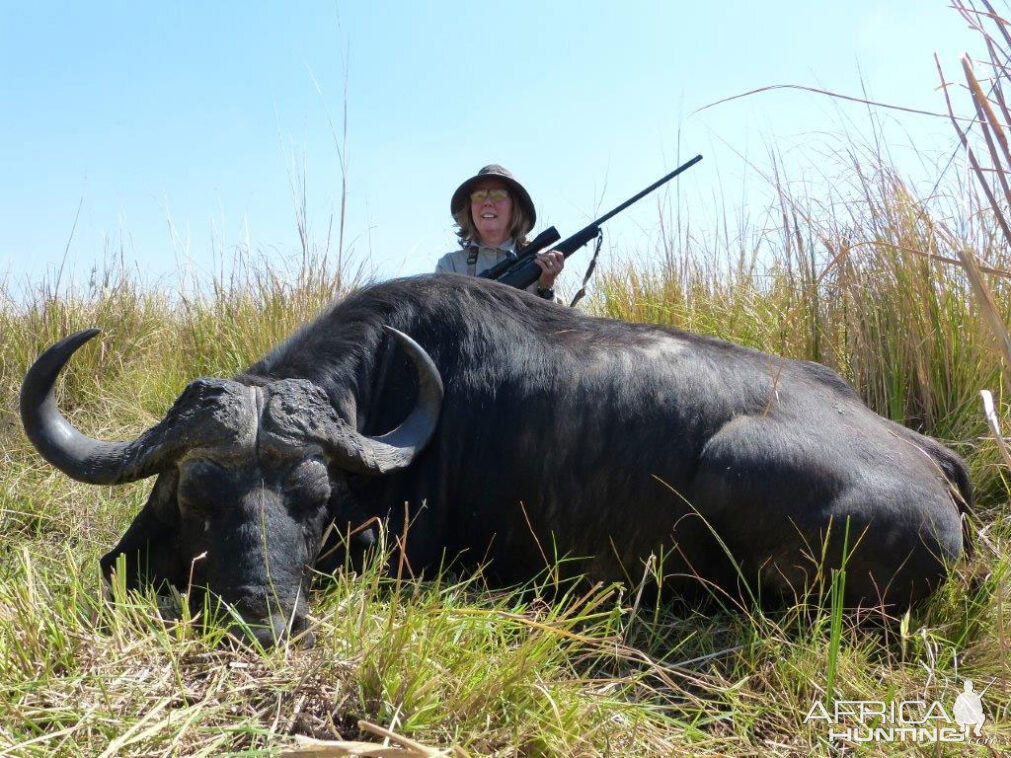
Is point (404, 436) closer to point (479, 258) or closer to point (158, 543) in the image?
point (158, 543)

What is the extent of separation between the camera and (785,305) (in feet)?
17.7

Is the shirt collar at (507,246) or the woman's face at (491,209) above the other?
the woman's face at (491,209)

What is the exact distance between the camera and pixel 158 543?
3207 mm

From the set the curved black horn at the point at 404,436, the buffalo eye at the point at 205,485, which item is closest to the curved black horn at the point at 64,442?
the buffalo eye at the point at 205,485

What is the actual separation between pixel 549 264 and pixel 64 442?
3353 millimetres

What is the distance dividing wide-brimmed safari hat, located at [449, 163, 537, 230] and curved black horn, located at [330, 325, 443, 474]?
3383 mm

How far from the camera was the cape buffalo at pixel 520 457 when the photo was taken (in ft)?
9.95

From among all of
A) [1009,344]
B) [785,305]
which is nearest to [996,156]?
[1009,344]

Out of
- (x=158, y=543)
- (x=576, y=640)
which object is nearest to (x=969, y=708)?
(x=576, y=640)

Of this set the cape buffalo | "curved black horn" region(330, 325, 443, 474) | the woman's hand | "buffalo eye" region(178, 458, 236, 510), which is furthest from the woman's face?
"buffalo eye" region(178, 458, 236, 510)

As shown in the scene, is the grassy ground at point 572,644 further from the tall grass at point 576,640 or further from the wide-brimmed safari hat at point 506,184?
the wide-brimmed safari hat at point 506,184

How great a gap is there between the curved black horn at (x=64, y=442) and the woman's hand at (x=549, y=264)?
10.5 feet

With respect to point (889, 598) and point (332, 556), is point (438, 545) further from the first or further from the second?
point (889, 598)

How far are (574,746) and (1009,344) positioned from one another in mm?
1360
